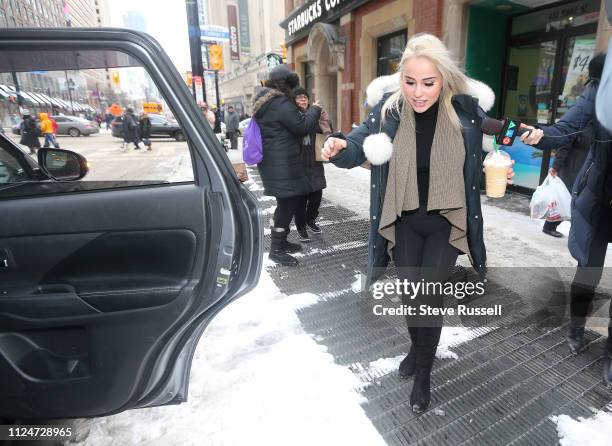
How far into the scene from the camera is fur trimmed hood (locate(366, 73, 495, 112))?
A: 206cm

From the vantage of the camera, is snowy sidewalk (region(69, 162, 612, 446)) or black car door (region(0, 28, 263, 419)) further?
snowy sidewalk (region(69, 162, 612, 446))

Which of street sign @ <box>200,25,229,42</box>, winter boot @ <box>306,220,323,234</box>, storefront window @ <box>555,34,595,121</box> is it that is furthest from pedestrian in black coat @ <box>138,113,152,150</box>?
street sign @ <box>200,25,229,42</box>

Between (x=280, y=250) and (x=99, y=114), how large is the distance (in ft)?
8.48

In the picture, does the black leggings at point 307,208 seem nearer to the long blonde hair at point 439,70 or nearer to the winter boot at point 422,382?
the long blonde hair at point 439,70

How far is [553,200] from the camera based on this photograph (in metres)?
3.64

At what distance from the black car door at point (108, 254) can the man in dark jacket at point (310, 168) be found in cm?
224

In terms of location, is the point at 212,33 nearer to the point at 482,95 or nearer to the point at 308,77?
the point at 308,77

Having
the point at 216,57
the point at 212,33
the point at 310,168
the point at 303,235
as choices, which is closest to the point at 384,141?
the point at 310,168

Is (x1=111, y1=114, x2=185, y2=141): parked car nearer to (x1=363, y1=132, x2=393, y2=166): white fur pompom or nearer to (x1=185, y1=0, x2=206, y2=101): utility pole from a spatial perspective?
(x1=363, y1=132, x2=393, y2=166): white fur pompom

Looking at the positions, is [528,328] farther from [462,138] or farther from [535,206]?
[462,138]

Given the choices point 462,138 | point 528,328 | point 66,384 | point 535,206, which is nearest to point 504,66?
point 535,206

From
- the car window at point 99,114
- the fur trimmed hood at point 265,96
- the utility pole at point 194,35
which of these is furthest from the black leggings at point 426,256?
the utility pole at point 194,35

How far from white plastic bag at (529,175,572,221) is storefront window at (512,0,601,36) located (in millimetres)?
3564

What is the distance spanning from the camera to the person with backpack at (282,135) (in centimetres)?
360
